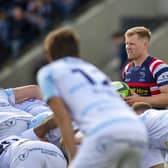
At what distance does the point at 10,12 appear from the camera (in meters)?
19.4

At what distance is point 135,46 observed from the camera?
922 centimetres

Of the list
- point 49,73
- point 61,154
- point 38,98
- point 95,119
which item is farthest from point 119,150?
point 38,98

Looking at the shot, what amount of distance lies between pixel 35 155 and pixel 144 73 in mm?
1687

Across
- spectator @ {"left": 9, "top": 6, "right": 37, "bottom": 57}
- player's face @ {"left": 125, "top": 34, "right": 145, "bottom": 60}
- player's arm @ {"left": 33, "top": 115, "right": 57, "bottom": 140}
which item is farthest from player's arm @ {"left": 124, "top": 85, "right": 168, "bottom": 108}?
spectator @ {"left": 9, "top": 6, "right": 37, "bottom": 57}

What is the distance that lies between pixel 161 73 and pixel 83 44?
10495mm

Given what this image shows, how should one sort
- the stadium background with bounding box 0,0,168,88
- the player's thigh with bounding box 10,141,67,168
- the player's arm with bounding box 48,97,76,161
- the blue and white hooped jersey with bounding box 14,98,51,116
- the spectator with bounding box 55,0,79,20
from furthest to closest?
the spectator with bounding box 55,0,79,20 → the stadium background with bounding box 0,0,168,88 → the blue and white hooped jersey with bounding box 14,98,51,116 → the player's thigh with bounding box 10,141,67,168 → the player's arm with bounding box 48,97,76,161

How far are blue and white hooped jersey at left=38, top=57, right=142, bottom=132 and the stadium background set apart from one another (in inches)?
475

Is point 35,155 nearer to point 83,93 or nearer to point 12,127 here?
point 12,127

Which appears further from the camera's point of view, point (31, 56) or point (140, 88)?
point (31, 56)

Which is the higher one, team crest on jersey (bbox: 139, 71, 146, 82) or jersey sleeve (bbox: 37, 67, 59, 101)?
jersey sleeve (bbox: 37, 67, 59, 101)

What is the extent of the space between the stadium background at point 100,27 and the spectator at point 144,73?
9.42 m

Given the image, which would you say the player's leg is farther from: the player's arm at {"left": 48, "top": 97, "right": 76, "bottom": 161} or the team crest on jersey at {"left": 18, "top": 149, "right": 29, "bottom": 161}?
the player's arm at {"left": 48, "top": 97, "right": 76, "bottom": 161}

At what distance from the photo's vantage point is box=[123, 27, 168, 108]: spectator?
9.02 m

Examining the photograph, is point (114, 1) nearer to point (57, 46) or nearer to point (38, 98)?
point (38, 98)
